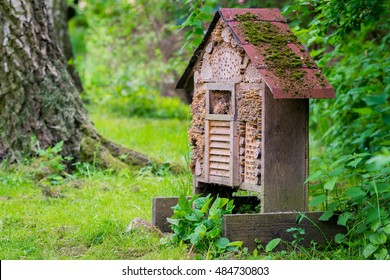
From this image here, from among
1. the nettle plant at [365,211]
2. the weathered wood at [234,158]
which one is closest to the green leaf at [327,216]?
the nettle plant at [365,211]

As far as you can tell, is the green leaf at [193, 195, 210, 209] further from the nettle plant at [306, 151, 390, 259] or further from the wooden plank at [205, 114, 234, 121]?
the nettle plant at [306, 151, 390, 259]

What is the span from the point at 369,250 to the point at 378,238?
0.29 feet

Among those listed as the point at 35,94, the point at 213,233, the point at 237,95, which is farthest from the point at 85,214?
the point at 35,94

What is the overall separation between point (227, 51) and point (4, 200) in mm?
2402

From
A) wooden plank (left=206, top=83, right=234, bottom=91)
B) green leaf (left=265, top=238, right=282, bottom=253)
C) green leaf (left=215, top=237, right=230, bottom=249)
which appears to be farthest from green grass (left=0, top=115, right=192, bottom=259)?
wooden plank (left=206, top=83, right=234, bottom=91)

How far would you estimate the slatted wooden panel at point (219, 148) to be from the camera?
4684 mm

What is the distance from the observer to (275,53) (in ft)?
14.9

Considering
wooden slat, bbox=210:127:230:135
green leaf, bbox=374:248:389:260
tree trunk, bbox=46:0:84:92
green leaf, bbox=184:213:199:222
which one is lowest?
green leaf, bbox=374:248:389:260

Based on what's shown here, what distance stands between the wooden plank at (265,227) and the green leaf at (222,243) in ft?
0.11

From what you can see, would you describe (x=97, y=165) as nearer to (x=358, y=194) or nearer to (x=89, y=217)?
(x=89, y=217)

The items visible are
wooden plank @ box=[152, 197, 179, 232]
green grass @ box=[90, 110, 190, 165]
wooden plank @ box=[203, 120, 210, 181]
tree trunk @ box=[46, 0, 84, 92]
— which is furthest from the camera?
tree trunk @ box=[46, 0, 84, 92]

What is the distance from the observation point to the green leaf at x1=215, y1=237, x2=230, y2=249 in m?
4.26

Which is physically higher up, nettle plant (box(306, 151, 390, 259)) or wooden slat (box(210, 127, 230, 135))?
wooden slat (box(210, 127, 230, 135))

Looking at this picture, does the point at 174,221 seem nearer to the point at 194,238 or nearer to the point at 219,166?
the point at 194,238
